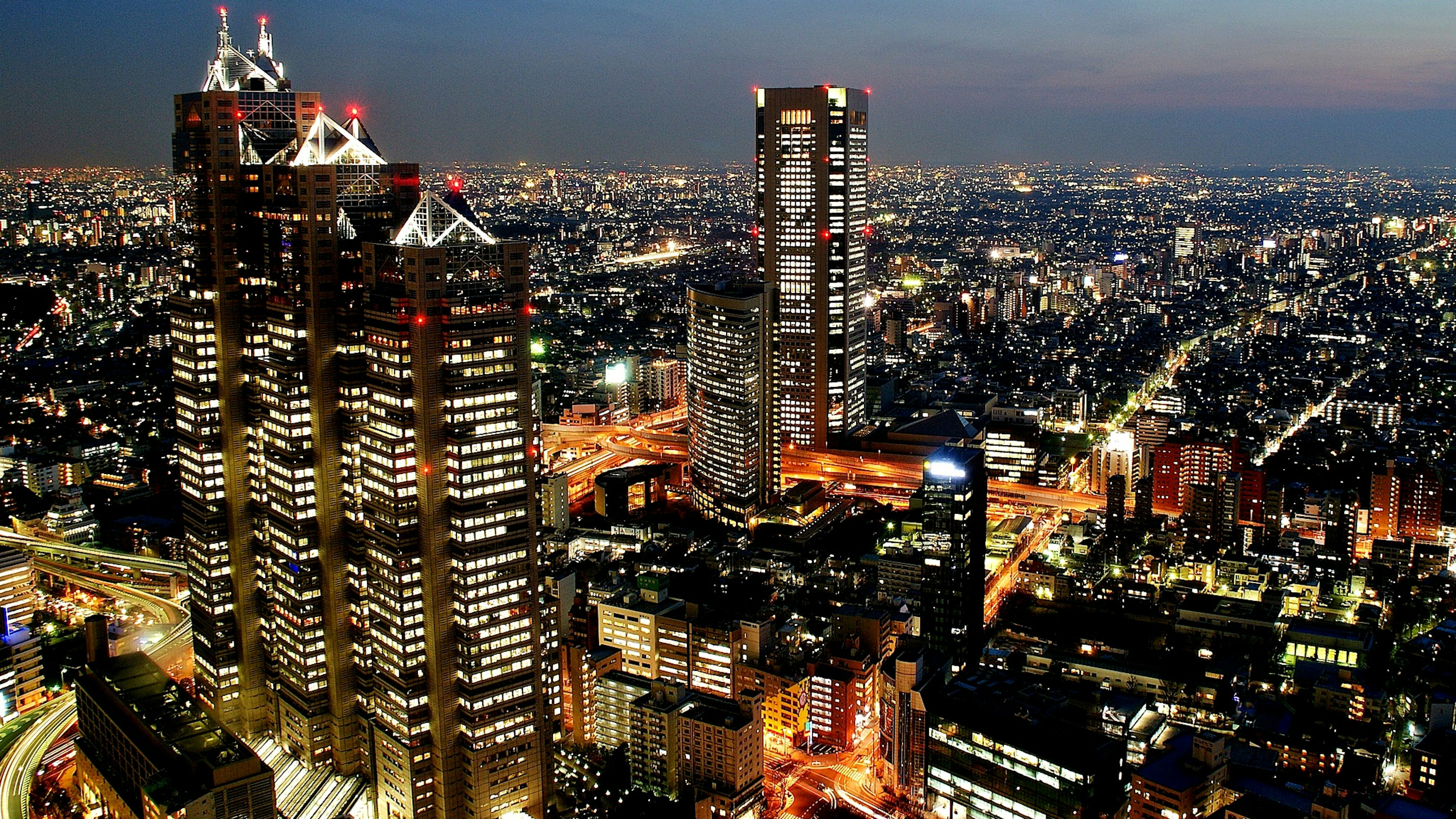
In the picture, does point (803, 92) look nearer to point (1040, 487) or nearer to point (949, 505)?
point (1040, 487)

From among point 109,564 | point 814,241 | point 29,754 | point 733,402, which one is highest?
point 814,241

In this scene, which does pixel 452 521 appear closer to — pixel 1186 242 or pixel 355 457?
pixel 355 457

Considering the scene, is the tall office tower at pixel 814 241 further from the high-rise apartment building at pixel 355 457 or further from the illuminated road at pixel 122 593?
the high-rise apartment building at pixel 355 457

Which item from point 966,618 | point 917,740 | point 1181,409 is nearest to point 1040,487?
point 1181,409

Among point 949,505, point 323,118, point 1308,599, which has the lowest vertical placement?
point 1308,599

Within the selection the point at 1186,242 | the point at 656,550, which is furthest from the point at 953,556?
the point at 1186,242
